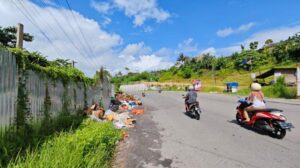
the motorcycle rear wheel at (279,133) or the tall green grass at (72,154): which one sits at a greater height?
the tall green grass at (72,154)

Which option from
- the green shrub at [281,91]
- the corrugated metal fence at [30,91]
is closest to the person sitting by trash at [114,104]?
the corrugated metal fence at [30,91]

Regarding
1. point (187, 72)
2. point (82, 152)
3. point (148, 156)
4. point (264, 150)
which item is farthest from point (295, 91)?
point (187, 72)

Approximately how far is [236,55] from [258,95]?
75.4m

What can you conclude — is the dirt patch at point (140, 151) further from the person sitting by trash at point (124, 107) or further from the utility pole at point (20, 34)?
the person sitting by trash at point (124, 107)

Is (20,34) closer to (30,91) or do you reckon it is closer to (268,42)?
(30,91)

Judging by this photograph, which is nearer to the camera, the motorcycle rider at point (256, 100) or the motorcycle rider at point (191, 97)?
the motorcycle rider at point (256, 100)

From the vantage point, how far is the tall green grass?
4184 millimetres

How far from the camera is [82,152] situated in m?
4.86

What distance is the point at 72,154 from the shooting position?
4562mm

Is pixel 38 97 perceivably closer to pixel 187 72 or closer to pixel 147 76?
pixel 187 72

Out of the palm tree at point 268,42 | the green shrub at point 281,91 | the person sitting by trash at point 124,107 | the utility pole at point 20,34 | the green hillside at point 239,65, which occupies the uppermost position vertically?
the palm tree at point 268,42

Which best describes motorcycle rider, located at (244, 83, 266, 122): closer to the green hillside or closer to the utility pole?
the utility pole

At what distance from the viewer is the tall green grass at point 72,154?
418cm

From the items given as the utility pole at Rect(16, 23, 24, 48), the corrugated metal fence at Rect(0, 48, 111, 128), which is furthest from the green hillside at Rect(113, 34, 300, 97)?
the utility pole at Rect(16, 23, 24, 48)
